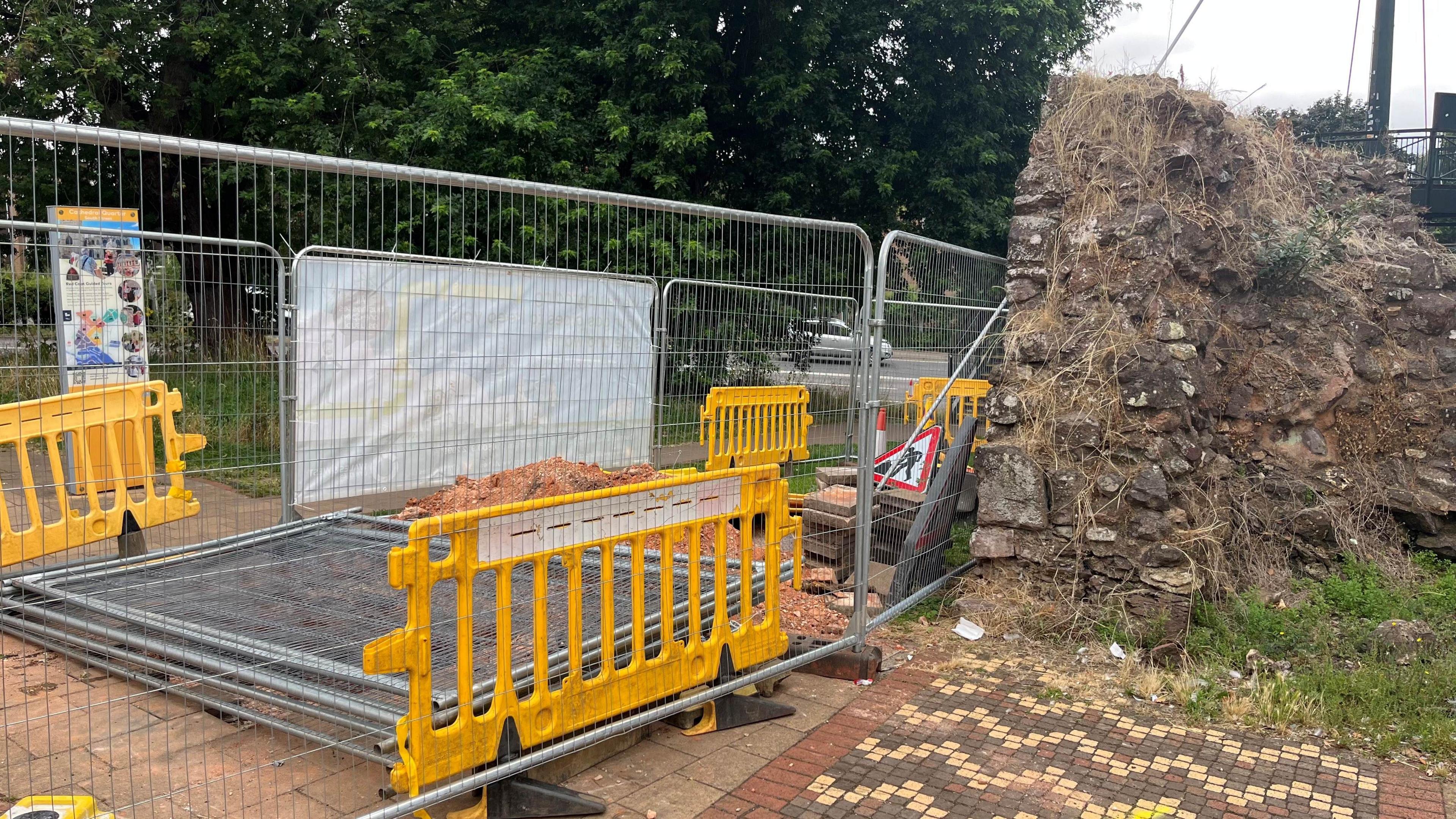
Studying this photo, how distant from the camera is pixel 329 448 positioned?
6668mm

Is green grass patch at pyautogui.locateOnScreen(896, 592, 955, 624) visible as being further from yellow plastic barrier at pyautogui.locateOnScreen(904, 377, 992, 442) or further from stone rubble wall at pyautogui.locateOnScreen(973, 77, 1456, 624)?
yellow plastic barrier at pyautogui.locateOnScreen(904, 377, 992, 442)

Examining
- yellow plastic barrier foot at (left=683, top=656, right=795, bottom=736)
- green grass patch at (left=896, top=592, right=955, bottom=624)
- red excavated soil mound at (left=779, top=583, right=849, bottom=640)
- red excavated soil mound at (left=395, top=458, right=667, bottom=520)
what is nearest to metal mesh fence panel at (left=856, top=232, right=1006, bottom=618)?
green grass patch at (left=896, top=592, right=955, bottom=624)

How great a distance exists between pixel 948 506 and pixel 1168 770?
280 centimetres

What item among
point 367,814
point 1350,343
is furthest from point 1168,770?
point 1350,343

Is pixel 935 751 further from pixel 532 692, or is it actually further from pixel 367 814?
pixel 367 814

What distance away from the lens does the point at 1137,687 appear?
16.9 feet

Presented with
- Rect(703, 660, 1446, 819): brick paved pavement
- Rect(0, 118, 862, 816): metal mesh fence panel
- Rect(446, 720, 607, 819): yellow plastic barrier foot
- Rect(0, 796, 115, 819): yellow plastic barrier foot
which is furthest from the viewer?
Rect(703, 660, 1446, 819): brick paved pavement

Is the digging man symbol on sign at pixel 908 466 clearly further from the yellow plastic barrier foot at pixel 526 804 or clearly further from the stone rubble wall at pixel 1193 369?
the yellow plastic barrier foot at pixel 526 804

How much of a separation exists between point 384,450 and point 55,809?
4.16 metres

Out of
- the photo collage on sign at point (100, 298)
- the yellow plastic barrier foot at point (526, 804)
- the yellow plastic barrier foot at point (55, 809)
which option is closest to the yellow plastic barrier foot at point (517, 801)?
the yellow plastic barrier foot at point (526, 804)

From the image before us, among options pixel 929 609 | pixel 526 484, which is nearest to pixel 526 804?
pixel 929 609

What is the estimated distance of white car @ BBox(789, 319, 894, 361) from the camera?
676cm

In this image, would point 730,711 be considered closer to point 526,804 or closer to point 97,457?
point 526,804

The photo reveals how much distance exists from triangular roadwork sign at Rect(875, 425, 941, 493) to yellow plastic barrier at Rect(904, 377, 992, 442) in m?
0.23
